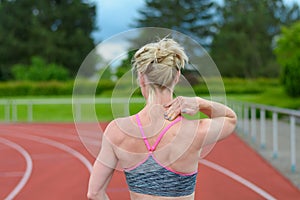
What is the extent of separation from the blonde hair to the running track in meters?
5.29

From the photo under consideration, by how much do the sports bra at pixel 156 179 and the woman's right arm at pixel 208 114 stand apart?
16cm

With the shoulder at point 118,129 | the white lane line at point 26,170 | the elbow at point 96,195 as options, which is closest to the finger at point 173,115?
A: the shoulder at point 118,129

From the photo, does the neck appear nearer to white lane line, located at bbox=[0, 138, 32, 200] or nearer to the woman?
the woman

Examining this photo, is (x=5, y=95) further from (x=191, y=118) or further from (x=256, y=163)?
(x=191, y=118)

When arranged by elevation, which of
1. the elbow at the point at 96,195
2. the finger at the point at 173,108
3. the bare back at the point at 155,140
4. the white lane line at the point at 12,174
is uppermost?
the finger at the point at 173,108

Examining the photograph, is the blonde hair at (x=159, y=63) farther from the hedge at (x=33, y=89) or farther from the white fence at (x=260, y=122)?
the hedge at (x=33, y=89)

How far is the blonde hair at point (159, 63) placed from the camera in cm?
163

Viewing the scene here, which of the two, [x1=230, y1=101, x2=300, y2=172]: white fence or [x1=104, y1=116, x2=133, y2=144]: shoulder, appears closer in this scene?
[x1=104, y1=116, x2=133, y2=144]: shoulder

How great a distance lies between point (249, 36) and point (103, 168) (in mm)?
58151

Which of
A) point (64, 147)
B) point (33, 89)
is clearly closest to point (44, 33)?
point (33, 89)

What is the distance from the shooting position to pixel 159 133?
171 cm

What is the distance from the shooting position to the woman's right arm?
166cm

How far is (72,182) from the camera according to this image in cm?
796

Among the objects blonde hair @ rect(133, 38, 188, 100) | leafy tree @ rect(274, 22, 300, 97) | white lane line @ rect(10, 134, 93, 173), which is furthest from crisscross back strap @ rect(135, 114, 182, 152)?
leafy tree @ rect(274, 22, 300, 97)
